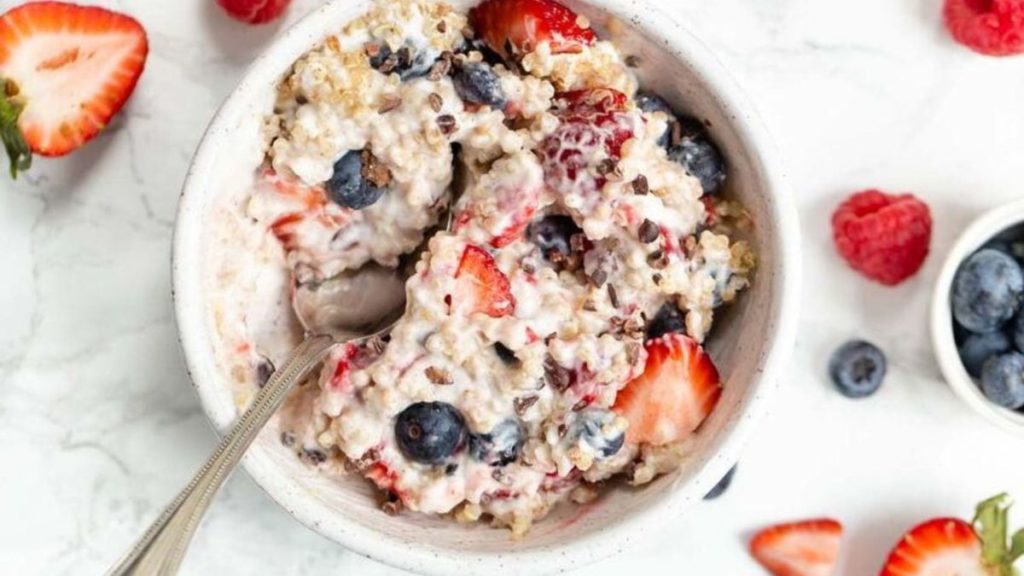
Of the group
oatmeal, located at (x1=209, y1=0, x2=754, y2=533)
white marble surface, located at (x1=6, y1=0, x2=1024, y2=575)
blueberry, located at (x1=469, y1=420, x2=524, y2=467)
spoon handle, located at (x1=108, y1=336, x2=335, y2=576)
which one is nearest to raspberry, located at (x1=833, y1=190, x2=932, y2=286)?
white marble surface, located at (x1=6, y1=0, x2=1024, y2=575)

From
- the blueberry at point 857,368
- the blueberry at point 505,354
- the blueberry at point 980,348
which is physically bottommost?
the blueberry at point 857,368

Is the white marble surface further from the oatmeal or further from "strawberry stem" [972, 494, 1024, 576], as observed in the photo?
the oatmeal

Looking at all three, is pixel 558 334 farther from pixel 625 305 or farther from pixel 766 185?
pixel 766 185

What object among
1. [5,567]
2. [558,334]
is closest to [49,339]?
[5,567]

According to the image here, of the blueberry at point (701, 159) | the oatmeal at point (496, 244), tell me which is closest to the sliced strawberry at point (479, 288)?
the oatmeal at point (496, 244)

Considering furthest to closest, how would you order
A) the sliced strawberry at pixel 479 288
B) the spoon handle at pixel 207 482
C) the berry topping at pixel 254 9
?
the berry topping at pixel 254 9
the sliced strawberry at pixel 479 288
the spoon handle at pixel 207 482

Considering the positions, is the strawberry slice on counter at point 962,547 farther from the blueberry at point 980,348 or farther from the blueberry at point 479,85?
the blueberry at point 479,85

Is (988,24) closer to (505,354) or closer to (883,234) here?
(883,234)
